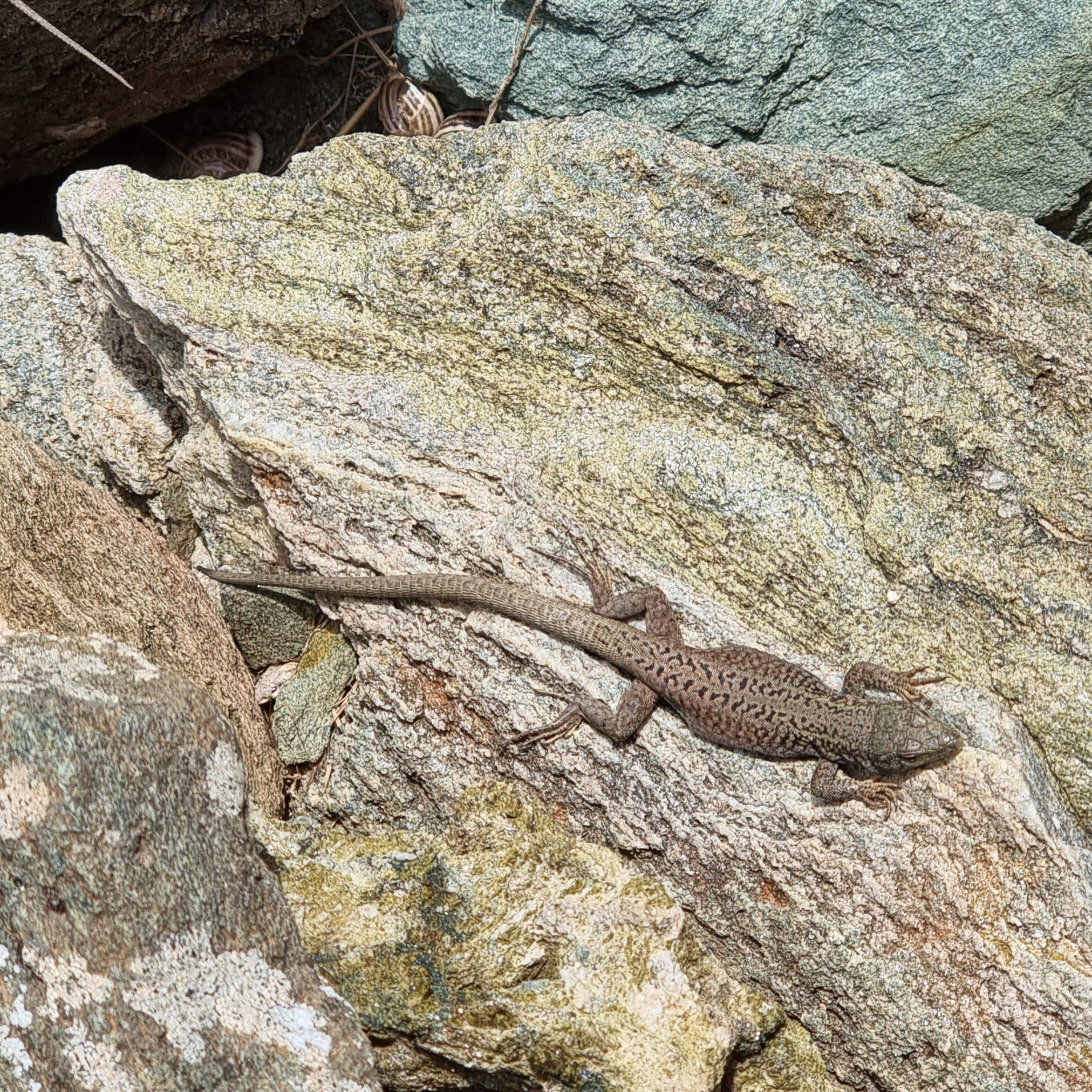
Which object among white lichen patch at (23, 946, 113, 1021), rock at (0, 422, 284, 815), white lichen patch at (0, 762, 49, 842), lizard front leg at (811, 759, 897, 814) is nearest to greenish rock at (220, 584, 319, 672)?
rock at (0, 422, 284, 815)

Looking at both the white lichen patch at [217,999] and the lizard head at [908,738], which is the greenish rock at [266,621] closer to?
the white lichen patch at [217,999]

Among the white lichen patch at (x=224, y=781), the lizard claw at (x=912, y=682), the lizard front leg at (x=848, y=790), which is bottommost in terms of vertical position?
the white lichen patch at (x=224, y=781)

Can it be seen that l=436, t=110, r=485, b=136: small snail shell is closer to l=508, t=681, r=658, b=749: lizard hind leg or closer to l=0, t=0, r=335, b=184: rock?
l=0, t=0, r=335, b=184: rock

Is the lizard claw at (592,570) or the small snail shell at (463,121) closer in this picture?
the lizard claw at (592,570)

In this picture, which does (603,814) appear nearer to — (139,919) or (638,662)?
(638,662)

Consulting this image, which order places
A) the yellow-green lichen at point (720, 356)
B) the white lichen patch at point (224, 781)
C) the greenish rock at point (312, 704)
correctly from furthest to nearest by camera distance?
1. the greenish rock at point (312, 704)
2. the yellow-green lichen at point (720, 356)
3. the white lichen patch at point (224, 781)

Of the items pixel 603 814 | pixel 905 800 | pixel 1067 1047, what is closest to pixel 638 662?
pixel 603 814

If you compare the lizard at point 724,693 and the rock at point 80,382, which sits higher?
the lizard at point 724,693

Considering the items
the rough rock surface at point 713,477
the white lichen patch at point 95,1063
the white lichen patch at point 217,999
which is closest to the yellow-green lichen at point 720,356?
the rough rock surface at point 713,477
